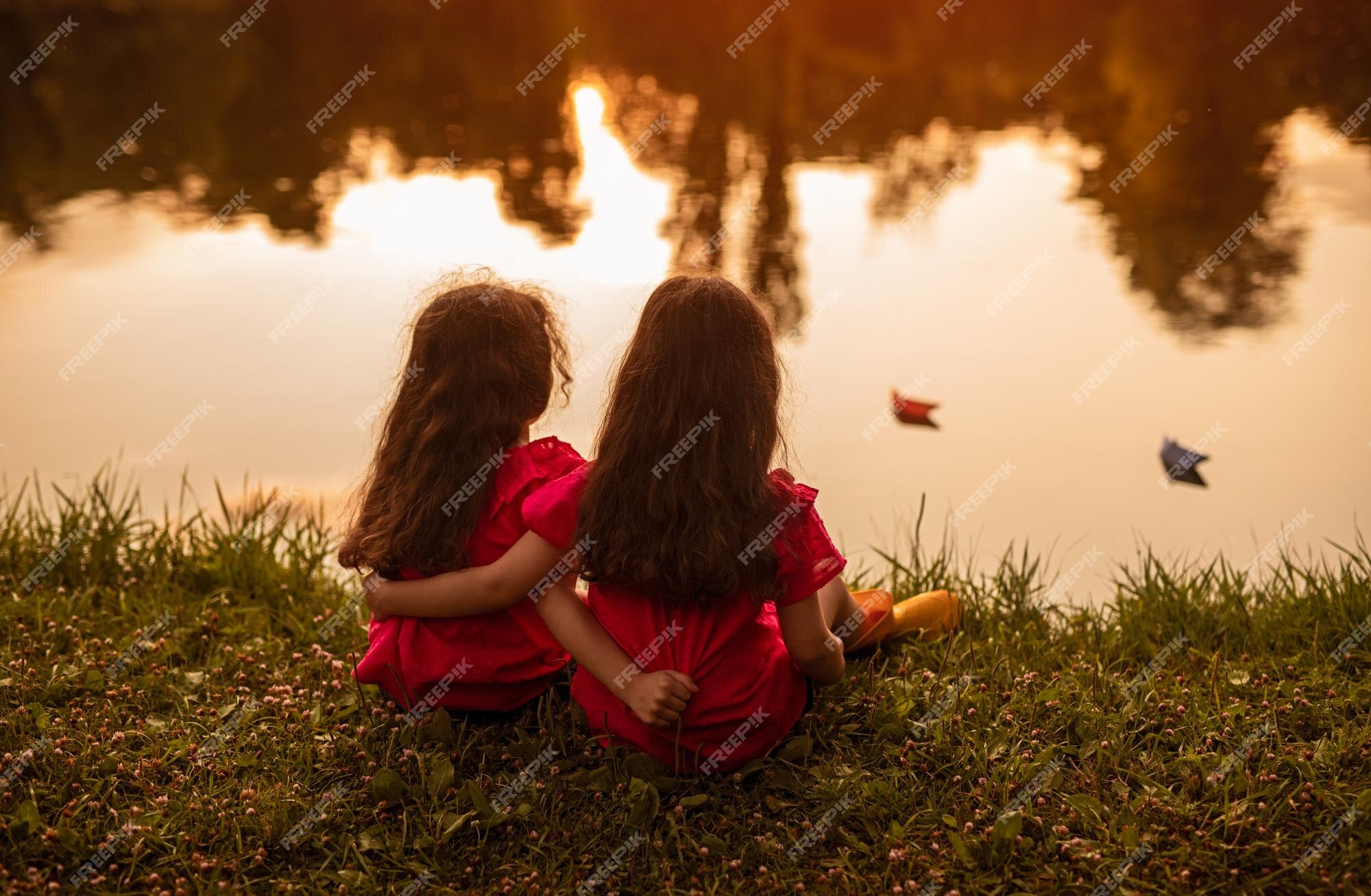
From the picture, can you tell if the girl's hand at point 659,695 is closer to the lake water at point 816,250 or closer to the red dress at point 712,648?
the red dress at point 712,648

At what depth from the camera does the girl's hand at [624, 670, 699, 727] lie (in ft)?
7.08

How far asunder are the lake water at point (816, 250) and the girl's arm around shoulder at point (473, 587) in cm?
47

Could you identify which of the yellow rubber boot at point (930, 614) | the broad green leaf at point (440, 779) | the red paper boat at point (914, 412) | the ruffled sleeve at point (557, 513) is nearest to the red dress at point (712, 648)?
the ruffled sleeve at point (557, 513)

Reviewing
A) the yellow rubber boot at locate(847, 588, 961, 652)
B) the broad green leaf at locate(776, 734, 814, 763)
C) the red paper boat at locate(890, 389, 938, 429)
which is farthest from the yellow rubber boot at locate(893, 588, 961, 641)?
the red paper boat at locate(890, 389, 938, 429)

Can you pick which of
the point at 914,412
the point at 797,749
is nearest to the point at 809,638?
the point at 797,749

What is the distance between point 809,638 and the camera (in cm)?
223

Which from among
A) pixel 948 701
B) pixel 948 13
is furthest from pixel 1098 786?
pixel 948 13

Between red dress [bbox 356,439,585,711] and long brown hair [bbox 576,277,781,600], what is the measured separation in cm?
25

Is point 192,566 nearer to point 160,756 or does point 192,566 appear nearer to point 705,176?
point 160,756

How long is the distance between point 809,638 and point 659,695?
320 millimetres

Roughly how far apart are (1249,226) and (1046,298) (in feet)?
4.96

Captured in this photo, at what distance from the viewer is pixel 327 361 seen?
210 inches

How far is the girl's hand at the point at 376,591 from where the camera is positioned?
2396 millimetres

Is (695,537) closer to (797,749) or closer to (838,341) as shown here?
(797,749)
